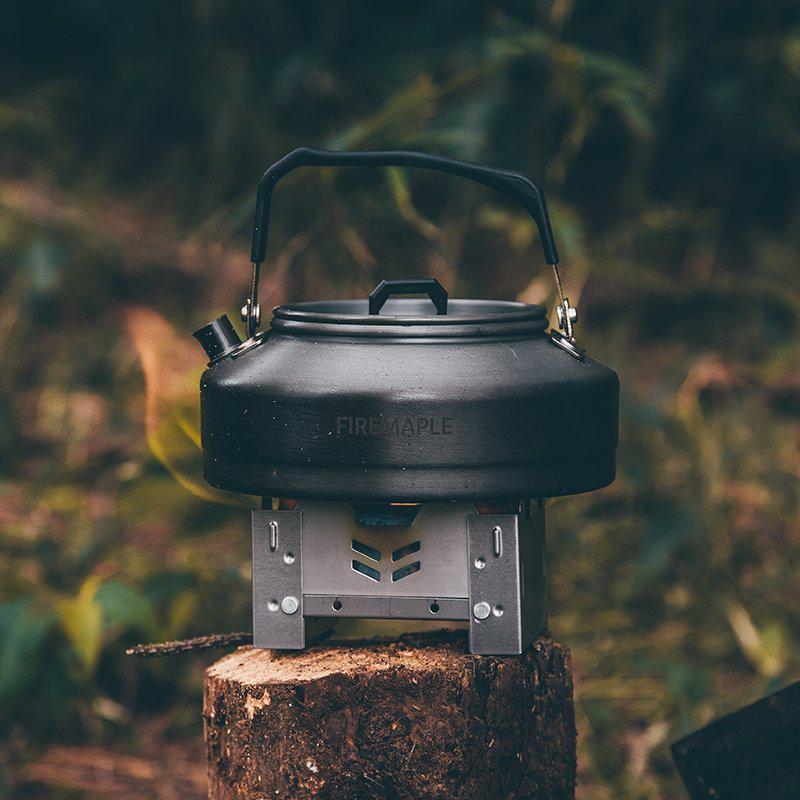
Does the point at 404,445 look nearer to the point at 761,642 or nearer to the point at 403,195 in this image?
the point at 403,195

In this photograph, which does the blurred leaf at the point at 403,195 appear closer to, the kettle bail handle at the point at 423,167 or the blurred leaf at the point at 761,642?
the kettle bail handle at the point at 423,167

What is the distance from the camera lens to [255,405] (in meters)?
1.69

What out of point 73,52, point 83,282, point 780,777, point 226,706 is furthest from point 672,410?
point 73,52

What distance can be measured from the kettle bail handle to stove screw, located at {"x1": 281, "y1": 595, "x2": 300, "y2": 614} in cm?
41

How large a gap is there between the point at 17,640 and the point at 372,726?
3.51ft

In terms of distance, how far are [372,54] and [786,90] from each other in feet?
4.57

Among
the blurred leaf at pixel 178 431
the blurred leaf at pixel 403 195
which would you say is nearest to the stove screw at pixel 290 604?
the blurred leaf at pixel 178 431

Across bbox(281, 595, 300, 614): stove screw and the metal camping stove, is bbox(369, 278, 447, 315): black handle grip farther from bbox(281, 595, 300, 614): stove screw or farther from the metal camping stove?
bbox(281, 595, 300, 614): stove screw

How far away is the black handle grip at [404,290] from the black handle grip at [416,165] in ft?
0.49

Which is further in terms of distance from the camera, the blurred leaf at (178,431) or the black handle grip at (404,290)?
the blurred leaf at (178,431)

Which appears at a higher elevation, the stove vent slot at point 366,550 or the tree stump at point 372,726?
the stove vent slot at point 366,550

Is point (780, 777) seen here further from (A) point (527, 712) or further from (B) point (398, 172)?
(B) point (398, 172)

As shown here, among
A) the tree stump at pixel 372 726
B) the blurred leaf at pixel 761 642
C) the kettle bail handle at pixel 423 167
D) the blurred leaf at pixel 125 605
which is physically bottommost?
the tree stump at pixel 372 726

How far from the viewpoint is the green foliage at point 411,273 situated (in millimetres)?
3105
